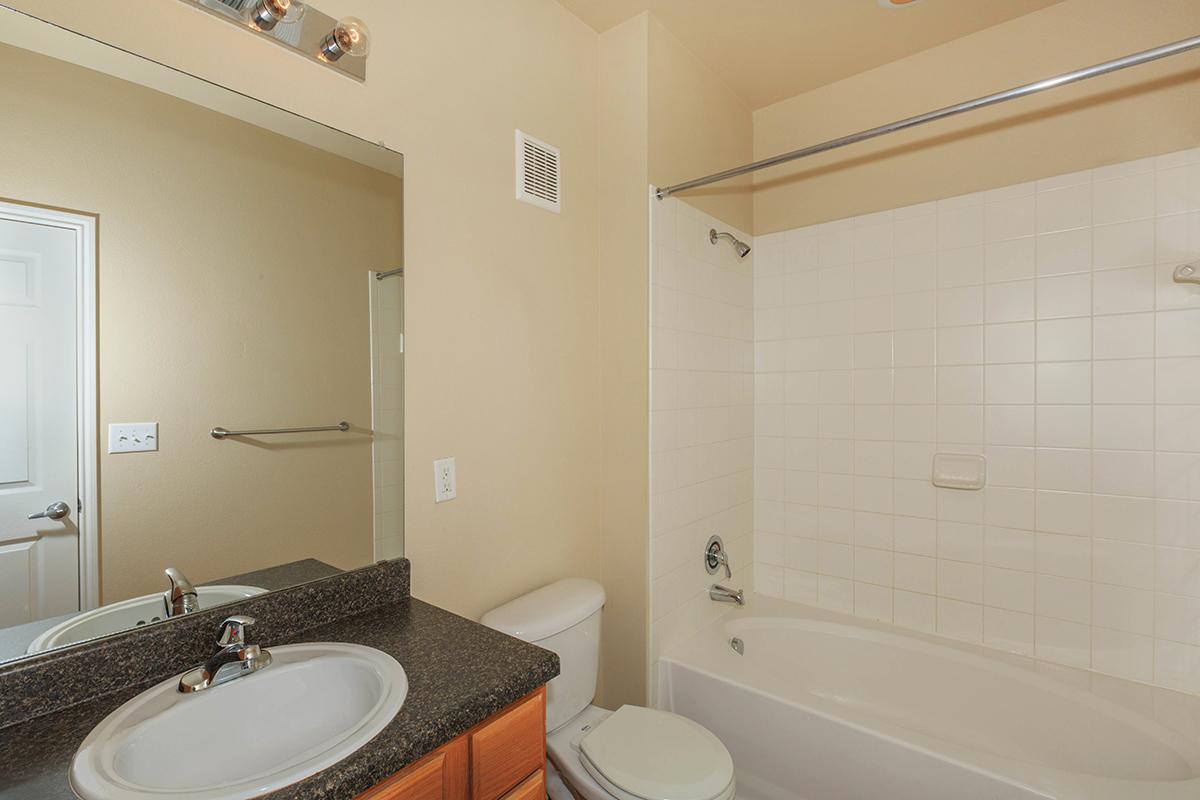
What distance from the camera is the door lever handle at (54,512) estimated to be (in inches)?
36.8

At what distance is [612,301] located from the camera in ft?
6.87

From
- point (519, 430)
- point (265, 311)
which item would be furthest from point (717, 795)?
point (265, 311)

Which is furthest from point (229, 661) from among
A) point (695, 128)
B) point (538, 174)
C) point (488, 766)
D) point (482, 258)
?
point (695, 128)

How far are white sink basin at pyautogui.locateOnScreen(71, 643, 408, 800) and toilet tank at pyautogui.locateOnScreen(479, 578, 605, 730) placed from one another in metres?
0.56

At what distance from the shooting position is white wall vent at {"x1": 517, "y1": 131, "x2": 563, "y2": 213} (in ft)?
5.91

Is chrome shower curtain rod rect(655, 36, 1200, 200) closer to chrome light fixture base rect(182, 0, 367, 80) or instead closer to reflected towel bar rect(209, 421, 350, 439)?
chrome light fixture base rect(182, 0, 367, 80)

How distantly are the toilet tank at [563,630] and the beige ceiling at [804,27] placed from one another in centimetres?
194

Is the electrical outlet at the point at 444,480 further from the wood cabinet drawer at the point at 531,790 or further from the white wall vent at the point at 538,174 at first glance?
the white wall vent at the point at 538,174

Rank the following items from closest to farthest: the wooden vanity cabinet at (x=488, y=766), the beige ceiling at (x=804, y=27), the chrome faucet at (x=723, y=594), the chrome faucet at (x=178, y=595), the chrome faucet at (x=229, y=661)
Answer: the wooden vanity cabinet at (x=488, y=766) → the chrome faucet at (x=229, y=661) → the chrome faucet at (x=178, y=595) → the beige ceiling at (x=804, y=27) → the chrome faucet at (x=723, y=594)

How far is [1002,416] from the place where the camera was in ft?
6.83

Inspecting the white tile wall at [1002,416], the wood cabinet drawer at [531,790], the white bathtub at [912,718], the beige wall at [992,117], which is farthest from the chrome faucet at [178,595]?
the beige wall at [992,117]

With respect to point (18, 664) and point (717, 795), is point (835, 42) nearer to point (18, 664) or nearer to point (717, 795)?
point (717, 795)

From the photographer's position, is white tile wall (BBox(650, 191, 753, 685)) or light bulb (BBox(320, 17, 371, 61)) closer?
light bulb (BBox(320, 17, 371, 61))

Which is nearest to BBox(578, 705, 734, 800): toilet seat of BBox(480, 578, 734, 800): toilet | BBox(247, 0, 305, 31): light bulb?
BBox(480, 578, 734, 800): toilet
